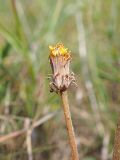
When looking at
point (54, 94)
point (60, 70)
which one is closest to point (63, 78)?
point (60, 70)

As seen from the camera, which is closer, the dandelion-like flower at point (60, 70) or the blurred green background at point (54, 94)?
the dandelion-like flower at point (60, 70)

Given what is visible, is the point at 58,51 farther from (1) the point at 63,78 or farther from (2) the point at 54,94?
(2) the point at 54,94

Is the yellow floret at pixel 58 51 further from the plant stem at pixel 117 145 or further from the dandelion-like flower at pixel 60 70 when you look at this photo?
the plant stem at pixel 117 145

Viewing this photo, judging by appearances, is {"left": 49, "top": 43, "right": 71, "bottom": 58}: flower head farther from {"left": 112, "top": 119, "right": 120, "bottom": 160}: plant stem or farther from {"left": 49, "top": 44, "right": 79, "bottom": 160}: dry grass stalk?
{"left": 112, "top": 119, "right": 120, "bottom": 160}: plant stem

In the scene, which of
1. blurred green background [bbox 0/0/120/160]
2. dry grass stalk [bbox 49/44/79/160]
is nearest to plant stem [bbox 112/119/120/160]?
dry grass stalk [bbox 49/44/79/160]

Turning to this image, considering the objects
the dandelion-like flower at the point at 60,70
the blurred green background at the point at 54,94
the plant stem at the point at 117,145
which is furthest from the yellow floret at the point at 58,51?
the blurred green background at the point at 54,94

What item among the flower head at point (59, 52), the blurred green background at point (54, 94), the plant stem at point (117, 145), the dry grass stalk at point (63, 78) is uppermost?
the blurred green background at point (54, 94)
